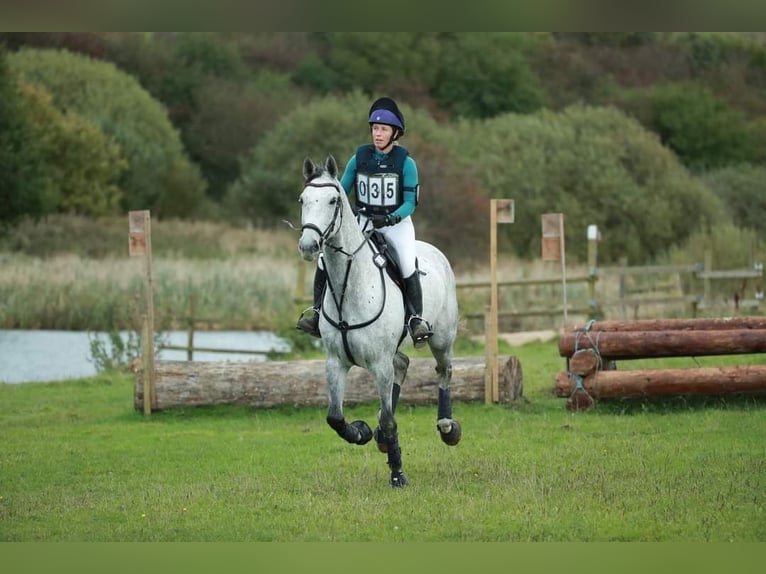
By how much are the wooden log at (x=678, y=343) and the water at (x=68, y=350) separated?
Answer: 24.7ft

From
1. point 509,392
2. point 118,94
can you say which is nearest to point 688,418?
point 509,392

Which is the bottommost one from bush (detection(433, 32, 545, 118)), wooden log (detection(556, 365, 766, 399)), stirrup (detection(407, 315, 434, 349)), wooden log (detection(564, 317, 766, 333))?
wooden log (detection(556, 365, 766, 399))

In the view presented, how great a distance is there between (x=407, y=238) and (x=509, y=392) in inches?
176

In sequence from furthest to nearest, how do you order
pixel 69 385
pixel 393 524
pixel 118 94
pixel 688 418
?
pixel 118 94 → pixel 69 385 → pixel 688 418 → pixel 393 524

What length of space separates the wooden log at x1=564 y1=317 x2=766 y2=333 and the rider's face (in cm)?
481

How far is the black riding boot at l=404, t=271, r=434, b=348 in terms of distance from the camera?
9516 mm

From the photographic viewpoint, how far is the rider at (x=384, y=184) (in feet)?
30.6

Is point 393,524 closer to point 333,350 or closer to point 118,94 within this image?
point 333,350

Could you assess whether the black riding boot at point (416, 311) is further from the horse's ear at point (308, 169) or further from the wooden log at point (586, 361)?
the wooden log at point (586, 361)

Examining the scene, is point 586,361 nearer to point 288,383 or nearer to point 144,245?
point 288,383

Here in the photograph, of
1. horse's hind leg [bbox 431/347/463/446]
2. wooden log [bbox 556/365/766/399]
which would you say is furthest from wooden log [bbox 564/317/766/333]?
horse's hind leg [bbox 431/347/463/446]

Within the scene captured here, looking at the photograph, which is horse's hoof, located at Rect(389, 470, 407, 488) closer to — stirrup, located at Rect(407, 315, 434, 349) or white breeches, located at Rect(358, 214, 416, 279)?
stirrup, located at Rect(407, 315, 434, 349)

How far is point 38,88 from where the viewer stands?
42.0 m

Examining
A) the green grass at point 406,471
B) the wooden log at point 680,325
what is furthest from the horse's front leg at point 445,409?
the wooden log at point 680,325
